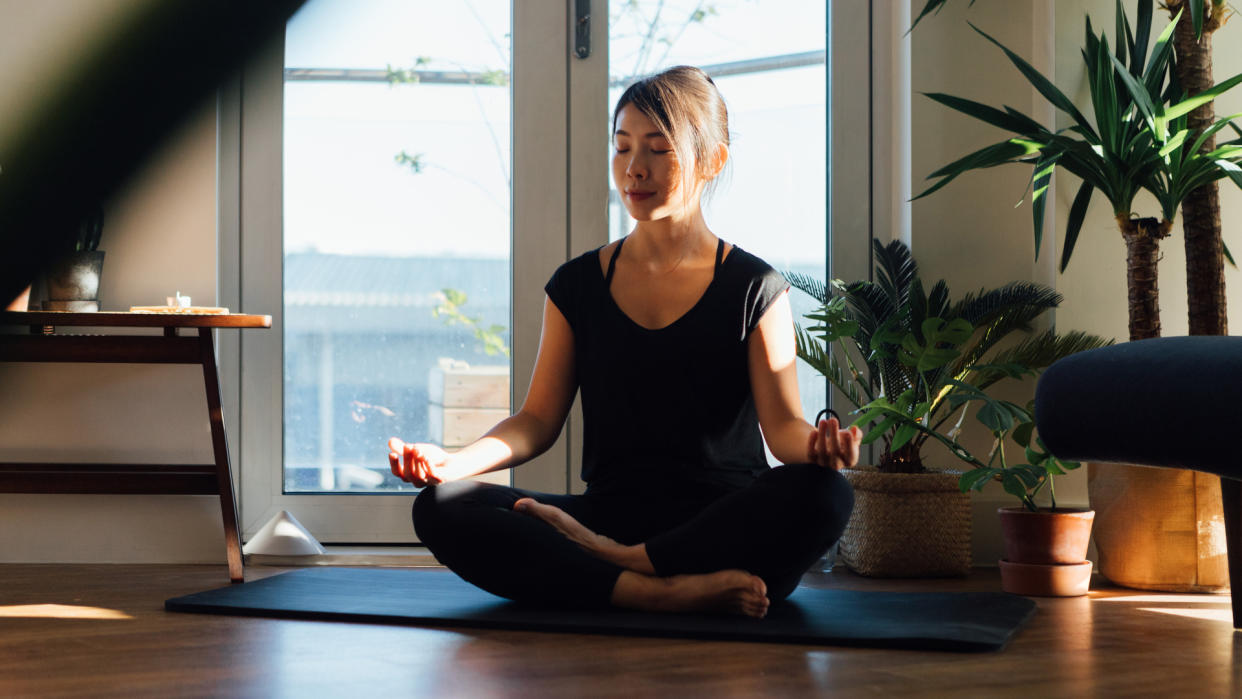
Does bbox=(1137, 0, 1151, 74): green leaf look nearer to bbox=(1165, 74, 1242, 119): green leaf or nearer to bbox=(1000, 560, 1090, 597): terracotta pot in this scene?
bbox=(1165, 74, 1242, 119): green leaf

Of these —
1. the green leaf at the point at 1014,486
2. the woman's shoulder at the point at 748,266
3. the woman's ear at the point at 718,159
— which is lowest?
the green leaf at the point at 1014,486

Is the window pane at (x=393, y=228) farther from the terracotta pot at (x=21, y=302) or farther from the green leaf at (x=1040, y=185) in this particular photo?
the green leaf at (x=1040, y=185)

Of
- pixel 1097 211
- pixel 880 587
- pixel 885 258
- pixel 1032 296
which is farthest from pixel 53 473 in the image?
pixel 1097 211

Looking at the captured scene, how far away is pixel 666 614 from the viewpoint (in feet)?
5.71

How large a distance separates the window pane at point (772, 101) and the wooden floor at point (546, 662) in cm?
128

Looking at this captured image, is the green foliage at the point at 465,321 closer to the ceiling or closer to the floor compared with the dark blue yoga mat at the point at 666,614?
closer to the ceiling

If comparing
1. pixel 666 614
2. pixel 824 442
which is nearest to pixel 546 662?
pixel 666 614

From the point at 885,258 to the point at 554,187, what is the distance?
2.83ft

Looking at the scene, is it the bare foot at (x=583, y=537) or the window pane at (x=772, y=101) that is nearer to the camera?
the bare foot at (x=583, y=537)

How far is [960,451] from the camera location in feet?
7.73

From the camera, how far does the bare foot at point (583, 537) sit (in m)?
1.76

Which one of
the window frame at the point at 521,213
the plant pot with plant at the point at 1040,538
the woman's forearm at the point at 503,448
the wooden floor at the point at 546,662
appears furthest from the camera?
the window frame at the point at 521,213

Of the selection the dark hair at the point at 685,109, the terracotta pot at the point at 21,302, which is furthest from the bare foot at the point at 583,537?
the terracotta pot at the point at 21,302

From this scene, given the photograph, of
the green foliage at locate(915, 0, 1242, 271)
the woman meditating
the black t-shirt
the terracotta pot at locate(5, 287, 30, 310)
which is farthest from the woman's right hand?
the terracotta pot at locate(5, 287, 30, 310)
